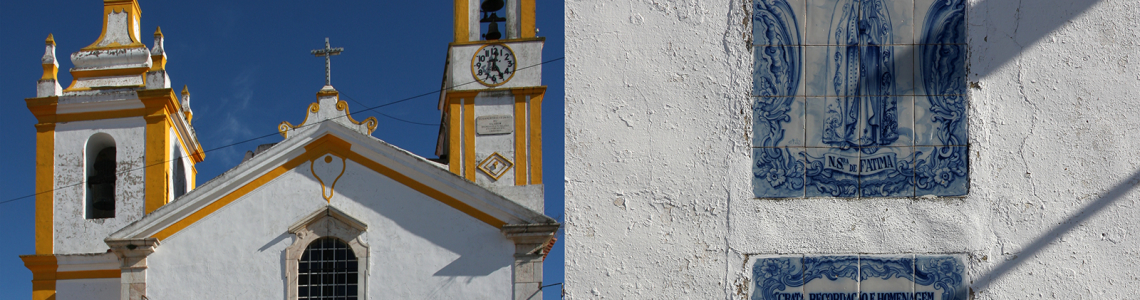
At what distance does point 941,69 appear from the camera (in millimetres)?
7004

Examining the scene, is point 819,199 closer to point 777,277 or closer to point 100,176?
point 777,277

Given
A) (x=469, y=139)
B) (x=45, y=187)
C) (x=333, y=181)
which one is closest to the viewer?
(x=333, y=181)

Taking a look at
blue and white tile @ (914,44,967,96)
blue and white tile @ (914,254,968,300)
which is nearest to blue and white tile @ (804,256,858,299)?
blue and white tile @ (914,254,968,300)

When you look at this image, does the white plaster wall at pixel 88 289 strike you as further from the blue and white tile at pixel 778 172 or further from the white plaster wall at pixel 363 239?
the blue and white tile at pixel 778 172

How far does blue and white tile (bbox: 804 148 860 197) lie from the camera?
6945mm

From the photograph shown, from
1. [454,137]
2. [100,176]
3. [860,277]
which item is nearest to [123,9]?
[100,176]

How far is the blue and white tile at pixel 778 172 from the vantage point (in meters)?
6.93

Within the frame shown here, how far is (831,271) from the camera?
269 inches

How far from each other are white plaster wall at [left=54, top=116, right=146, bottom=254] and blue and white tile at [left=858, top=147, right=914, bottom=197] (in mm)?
11881

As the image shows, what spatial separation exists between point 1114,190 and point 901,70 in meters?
1.47

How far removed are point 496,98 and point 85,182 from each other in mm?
6393

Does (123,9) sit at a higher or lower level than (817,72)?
higher

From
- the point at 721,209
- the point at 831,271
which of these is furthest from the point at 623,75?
the point at 831,271

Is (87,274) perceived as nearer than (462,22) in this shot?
No
